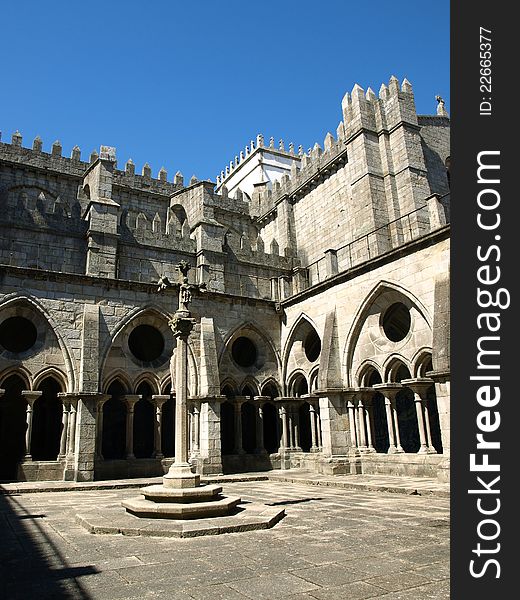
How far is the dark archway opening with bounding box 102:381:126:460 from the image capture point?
1584 centimetres

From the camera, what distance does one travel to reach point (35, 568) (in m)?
4.19

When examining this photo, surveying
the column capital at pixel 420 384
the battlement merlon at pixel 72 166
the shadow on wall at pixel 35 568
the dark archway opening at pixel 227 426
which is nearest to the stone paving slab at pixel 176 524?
the shadow on wall at pixel 35 568

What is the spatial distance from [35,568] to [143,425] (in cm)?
1250

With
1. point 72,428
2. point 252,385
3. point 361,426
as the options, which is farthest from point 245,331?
point 72,428

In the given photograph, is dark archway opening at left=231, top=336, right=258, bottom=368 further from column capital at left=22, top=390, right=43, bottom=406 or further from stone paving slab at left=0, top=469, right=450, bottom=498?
column capital at left=22, top=390, right=43, bottom=406

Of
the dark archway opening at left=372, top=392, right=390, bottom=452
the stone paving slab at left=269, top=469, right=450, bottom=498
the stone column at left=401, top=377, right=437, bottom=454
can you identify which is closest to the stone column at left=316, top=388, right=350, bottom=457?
the stone paving slab at left=269, top=469, right=450, bottom=498

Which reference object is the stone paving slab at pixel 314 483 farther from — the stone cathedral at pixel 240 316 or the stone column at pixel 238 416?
the stone column at pixel 238 416

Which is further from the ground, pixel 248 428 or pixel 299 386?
pixel 299 386

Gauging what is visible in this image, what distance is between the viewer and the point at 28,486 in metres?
10.8

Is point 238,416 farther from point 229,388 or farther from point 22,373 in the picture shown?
point 22,373

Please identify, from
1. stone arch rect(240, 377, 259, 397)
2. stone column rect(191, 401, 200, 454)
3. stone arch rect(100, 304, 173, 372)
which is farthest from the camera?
stone arch rect(240, 377, 259, 397)

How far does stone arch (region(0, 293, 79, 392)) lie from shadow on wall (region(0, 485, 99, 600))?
639cm

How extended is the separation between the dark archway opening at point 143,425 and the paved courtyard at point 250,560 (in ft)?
30.4

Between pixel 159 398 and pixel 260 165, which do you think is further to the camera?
pixel 260 165
